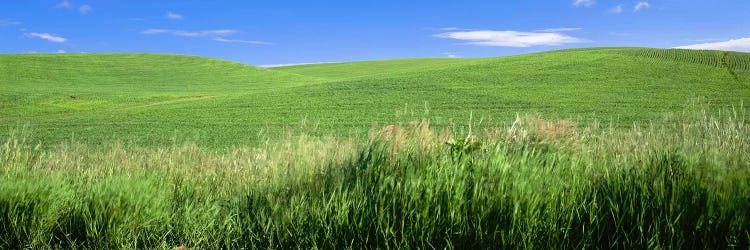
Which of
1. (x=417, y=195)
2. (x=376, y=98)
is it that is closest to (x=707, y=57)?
(x=376, y=98)

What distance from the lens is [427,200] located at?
4090 millimetres

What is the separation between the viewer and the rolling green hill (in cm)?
2580

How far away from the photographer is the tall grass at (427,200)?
155 inches

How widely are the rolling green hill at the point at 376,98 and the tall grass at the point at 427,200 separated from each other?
375 inches

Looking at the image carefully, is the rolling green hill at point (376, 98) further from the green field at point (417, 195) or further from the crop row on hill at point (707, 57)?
the green field at point (417, 195)

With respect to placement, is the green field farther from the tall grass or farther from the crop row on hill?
the crop row on hill

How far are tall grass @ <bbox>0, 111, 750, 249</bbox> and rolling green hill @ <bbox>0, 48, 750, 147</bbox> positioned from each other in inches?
375

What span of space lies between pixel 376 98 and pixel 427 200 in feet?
103

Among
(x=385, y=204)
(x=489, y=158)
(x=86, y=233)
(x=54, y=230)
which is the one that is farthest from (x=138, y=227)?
(x=489, y=158)

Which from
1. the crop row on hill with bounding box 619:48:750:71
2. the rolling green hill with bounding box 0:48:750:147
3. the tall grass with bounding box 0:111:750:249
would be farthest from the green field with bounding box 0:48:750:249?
the crop row on hill with bounding box 619:48:750:71

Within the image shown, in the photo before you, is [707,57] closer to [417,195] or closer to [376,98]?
[376,98]

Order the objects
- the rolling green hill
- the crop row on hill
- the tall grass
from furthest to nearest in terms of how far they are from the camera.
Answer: the crop row on hill, the rolling green hill, the tall grass

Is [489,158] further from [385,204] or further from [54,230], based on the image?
[54,230]

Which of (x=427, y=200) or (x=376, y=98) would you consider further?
(x=376, y=98)
